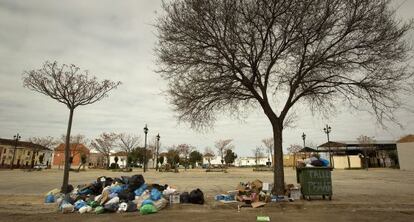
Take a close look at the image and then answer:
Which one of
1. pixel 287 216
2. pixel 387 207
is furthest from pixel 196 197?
pixel 387 207

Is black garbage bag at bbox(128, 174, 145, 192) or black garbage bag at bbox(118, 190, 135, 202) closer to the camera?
black garbage bag at bbox(118, 190, 135, 202)

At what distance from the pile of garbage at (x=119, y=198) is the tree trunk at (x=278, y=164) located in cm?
304

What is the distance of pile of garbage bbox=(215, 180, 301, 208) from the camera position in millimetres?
10945

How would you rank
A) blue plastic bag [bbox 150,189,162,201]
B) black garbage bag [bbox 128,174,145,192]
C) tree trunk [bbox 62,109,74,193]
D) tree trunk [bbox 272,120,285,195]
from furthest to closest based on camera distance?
tree trunk [bbox 62,109,74,193], tree trunk [bbox 272,120,285,195], black garbage bag [bbox 128,174,145,192], blue plastic bag [bbox 150,189,162,201]

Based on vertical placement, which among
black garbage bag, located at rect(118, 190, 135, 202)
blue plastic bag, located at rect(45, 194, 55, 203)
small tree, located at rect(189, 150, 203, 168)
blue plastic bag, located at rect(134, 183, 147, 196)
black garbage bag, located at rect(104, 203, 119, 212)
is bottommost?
black garbage bag, located at rect(104, 203, 119, 212)

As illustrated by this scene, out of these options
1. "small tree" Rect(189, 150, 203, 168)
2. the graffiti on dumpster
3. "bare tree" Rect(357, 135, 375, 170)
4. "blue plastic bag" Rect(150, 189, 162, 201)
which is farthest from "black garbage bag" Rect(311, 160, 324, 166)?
"small tree" Rect(189, 150, 203, 168)

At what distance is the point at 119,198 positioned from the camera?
10.5 metres

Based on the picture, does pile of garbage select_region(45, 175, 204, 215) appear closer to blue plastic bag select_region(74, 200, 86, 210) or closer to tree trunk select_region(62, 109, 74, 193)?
blue plastic bag select_region(74, 200, 86, 210)

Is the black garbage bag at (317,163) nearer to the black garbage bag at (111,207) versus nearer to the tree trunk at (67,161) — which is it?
the black garbage bag at (111,207)

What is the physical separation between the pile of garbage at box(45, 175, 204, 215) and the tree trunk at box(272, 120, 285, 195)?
9.99 feet

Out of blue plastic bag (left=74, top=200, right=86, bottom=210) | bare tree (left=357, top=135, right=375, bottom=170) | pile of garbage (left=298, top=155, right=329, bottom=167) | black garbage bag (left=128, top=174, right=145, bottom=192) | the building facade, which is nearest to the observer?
blue plastic bag (left=74, top=200, right=86, bottom=210)

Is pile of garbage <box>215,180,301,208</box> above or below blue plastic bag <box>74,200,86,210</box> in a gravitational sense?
above

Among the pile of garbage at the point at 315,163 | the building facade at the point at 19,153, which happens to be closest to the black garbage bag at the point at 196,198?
the pile of garbage at the point at 315,163

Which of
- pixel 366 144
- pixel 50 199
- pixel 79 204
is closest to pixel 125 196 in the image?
pixel 79 204
